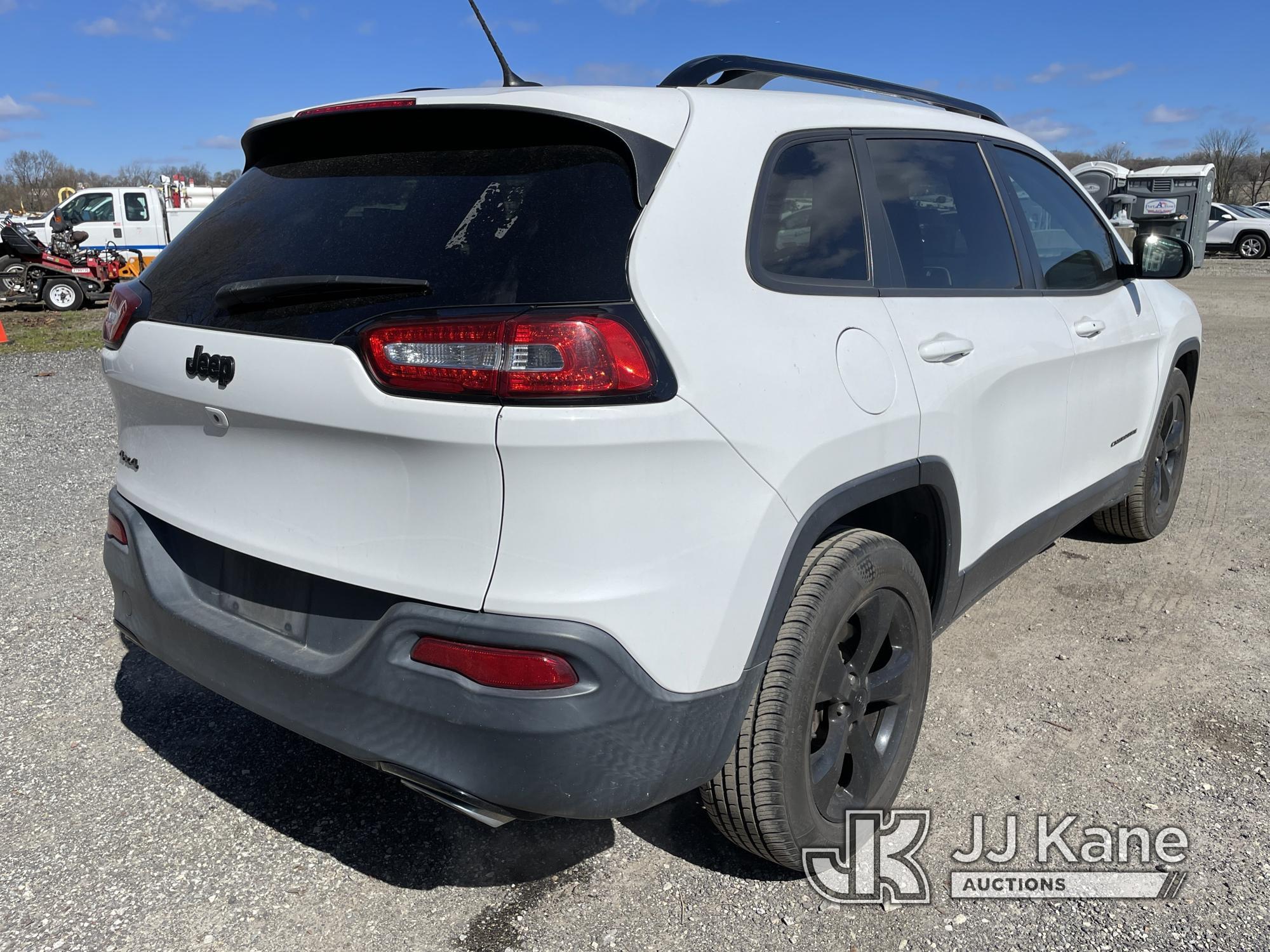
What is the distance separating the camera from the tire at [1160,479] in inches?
173

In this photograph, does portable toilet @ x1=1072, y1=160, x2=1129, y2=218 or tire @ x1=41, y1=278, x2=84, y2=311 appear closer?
tire @ x1=41, y1=278, x2=84, y2=311

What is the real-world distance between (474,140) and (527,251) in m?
0.39

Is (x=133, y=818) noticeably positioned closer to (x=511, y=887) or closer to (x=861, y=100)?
(x=511, y=887)

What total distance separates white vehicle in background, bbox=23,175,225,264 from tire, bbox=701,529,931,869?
2017cm

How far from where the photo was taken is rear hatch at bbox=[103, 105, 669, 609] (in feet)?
5.80

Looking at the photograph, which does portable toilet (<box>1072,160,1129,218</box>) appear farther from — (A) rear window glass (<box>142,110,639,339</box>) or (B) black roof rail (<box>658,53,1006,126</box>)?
(A) rear window glass (<box>142,110,639,339</box>)

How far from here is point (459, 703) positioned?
1768 mm

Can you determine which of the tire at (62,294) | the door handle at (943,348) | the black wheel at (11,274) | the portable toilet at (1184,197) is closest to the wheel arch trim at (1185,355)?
the door handle at (943,348)

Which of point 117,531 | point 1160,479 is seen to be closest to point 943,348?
point 117,531

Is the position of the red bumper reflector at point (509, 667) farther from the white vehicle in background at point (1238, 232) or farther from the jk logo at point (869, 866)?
the white vehicle in background at point (1238, 232)

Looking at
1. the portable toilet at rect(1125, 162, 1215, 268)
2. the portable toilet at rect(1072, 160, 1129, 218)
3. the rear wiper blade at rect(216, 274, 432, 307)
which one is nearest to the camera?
the rear wiper blade at rect(216, 274, 432, 307)

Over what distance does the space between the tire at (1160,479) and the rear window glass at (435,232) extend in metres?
3.27

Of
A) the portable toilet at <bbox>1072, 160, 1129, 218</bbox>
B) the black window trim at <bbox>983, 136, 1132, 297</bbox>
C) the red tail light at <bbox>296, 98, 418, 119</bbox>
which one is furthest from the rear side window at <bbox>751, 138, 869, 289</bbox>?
the portable toilet at <bbox>1072, 160, 1129, 218</bbox>

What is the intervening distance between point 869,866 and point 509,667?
4.19 ft
